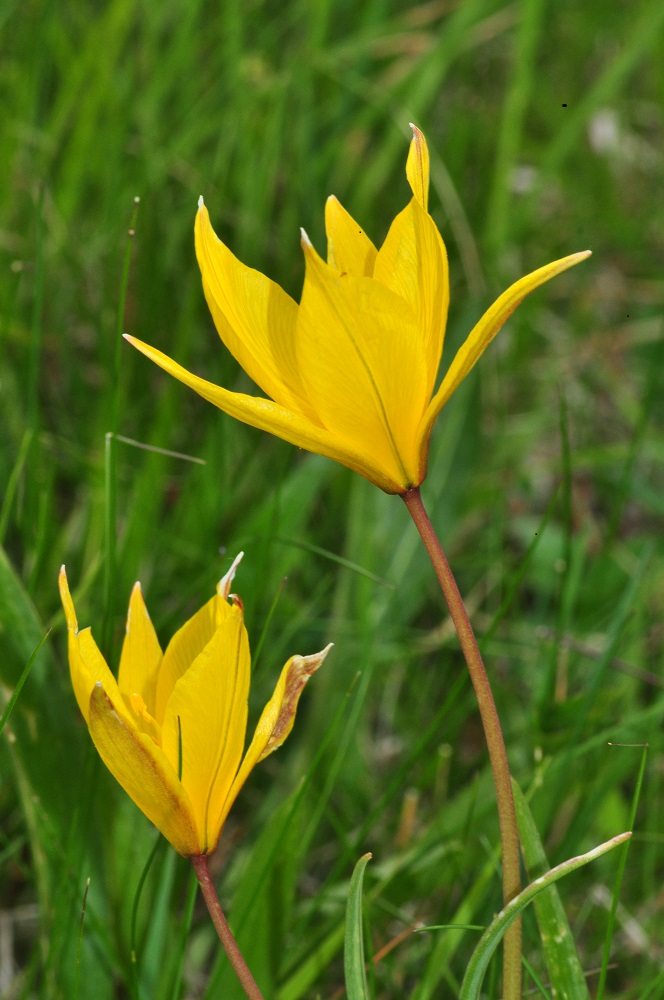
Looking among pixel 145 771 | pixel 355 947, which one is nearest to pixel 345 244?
pixel 145 771

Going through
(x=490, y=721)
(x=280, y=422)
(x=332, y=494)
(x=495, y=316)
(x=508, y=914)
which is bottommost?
(x=332, y=494)

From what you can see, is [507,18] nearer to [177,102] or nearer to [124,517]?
[177,102]

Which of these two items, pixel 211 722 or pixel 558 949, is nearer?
pixel 211 722

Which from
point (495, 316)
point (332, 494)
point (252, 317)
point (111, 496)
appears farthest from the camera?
point (332, 494)

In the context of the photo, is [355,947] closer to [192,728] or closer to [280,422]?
[192,728]

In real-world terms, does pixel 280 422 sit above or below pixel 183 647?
above

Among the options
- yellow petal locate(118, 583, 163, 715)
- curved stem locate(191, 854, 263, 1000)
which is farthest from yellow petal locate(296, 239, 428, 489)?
curved stem locate(191, 854, 263, 1000)

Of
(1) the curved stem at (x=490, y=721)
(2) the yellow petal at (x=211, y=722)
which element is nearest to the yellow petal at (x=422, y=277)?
(1) the curved stem at (x=490, y=721)

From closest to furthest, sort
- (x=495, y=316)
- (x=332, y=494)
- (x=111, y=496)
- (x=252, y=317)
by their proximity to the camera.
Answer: (x=495, y=316) < (x=252, y=317) < (x=111, y=496) < (x=332, y=494)

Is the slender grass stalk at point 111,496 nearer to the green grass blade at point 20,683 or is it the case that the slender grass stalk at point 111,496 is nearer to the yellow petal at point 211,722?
the green grass blade at point 20,683
